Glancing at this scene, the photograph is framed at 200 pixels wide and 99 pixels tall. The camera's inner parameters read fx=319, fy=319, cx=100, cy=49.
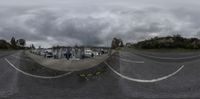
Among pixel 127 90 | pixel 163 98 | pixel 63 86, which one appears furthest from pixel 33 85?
pixel 163 98

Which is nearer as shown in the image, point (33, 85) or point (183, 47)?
point (33, 85)

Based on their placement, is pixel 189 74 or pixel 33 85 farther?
pixel 189 74

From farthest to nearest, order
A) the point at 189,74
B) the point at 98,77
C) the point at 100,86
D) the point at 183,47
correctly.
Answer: the point at 183,47, the point at 189,74, the point at 98,77, the point at 100,86

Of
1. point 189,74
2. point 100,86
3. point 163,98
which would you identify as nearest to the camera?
point 163,98

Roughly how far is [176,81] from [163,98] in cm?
537

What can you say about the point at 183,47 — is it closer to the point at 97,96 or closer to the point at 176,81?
the point at 176,81

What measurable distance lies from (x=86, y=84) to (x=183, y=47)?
6096 cm

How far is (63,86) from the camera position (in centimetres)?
1758

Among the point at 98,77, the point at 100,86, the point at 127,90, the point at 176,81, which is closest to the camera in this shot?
the point at 127,90

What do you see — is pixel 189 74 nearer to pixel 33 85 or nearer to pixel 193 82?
pixel 193 82

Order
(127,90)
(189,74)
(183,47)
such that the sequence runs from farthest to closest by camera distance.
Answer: (183,47) → (189,74) → (127,90)

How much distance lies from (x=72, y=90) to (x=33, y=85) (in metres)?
2.94

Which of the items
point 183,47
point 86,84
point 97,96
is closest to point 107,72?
point 86,84

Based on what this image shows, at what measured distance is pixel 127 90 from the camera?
52.3ft
